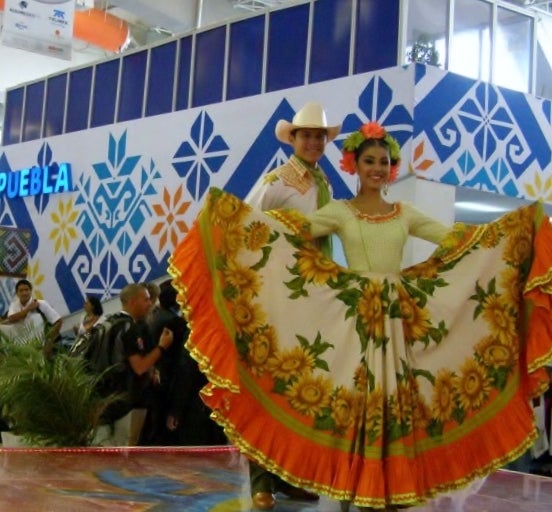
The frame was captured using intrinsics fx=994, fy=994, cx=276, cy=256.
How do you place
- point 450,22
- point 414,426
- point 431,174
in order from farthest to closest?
point 450,22 → point 431,174 → point 414,426

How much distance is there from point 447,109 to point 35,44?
17.4 feet

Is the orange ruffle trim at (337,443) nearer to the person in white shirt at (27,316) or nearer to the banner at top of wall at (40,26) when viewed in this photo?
the person in white shirt at (27,316)

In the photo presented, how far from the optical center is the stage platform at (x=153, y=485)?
4074 mm

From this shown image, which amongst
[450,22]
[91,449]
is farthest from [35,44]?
[91,449]

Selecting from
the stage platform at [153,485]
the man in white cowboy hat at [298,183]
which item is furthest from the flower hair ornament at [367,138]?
the stage platform at [153,485]

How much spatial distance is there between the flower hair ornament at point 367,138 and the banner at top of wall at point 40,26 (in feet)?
26.9

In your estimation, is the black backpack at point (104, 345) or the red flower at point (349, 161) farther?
the black backpack at point (104, 345)

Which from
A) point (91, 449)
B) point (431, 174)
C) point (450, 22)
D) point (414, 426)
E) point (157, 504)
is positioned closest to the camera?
point (414, 426)

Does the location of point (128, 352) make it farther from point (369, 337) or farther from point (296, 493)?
point (369, 337)

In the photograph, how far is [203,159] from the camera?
10250mm

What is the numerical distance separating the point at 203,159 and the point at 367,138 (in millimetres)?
6534

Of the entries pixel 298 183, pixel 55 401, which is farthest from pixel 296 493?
pixel 55 401

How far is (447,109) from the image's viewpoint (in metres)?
8.45

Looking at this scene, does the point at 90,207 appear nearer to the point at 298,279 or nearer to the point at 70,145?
the point at 70,145
